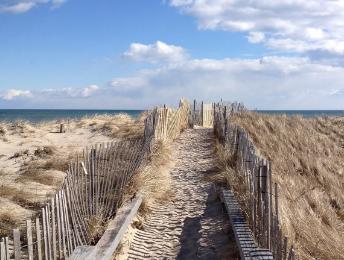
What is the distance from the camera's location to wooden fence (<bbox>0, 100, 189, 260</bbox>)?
4.53 meters

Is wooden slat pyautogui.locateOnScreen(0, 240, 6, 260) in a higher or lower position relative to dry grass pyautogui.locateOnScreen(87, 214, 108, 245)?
higher

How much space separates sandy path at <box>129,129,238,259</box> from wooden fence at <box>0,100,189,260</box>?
65cm

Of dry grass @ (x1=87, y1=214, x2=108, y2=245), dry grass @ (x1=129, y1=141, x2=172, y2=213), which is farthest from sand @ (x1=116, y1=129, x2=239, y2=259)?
dry grass @ (x1=87, y1=214, x2=108, y2=245)

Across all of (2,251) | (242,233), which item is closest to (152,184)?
(242,233)

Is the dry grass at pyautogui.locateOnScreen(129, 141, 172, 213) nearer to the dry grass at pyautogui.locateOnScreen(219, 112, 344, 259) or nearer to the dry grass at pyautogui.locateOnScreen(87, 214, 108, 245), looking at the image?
the dry grass at pyautogui.locateOnScreen(87, 214, 108, 245)

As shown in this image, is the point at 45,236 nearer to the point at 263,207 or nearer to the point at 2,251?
the point at 2,251

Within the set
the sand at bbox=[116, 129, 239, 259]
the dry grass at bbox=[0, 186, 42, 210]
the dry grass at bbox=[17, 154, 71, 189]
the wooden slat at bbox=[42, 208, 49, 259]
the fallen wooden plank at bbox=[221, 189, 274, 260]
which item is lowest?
the sand at bbox=[116, 129, 239, 259]

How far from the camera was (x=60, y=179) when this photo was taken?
9562 mm

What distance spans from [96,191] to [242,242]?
2.33 m

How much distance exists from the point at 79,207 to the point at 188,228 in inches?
67.9

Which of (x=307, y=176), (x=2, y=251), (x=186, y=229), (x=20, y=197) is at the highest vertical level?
(x=2, y=251)

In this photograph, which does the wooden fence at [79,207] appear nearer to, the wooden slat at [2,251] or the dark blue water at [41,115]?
the wooden slat at [2,251]

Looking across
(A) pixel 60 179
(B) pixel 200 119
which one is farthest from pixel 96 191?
(B) pixel 200 119

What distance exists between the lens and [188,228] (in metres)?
7.11
